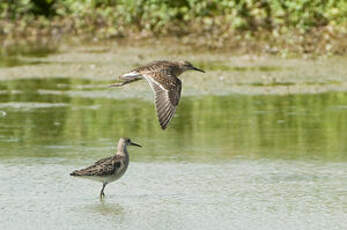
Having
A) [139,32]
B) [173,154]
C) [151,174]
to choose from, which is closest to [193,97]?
[173,154]

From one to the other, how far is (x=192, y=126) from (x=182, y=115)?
71 centimetres

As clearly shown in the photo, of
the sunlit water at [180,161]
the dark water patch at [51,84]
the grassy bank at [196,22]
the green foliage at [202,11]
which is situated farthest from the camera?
the green foliage at [202,11]

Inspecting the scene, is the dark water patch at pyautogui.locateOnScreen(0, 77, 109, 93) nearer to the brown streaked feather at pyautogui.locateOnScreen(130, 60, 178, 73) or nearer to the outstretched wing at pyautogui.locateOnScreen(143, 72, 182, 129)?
the brown streaked feather at pyautogui.locateOnScreen(130, 60, 178, 73)

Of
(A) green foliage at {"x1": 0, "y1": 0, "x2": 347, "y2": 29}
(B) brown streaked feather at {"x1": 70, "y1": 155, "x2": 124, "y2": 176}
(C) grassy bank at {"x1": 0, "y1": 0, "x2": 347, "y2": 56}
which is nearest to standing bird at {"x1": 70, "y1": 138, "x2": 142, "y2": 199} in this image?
(B) brown streaked feather at {"x1": 70, "y1": 155, "x2": 124, "y2": 176}

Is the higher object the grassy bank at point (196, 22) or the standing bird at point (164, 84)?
the grassy bank at point (196, 22)

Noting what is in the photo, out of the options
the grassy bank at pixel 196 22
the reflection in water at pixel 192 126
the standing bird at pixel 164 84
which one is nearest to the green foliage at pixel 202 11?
the grassy bank at pixel 196 22

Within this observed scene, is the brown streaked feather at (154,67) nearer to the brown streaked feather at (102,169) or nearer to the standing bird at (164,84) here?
the standing bird at (164,84)

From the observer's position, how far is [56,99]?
13758 mm

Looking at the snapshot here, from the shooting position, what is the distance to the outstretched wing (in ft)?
31.8

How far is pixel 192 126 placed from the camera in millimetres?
11734

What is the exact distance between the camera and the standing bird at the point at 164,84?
31.9 ft

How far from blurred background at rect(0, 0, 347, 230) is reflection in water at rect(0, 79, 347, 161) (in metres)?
0.03

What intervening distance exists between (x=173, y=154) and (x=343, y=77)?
538cm

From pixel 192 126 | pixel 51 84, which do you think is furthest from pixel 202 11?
pixel 192 126
